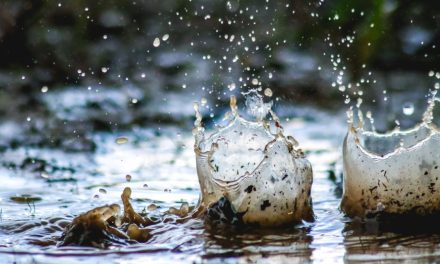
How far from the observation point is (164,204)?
4246mm

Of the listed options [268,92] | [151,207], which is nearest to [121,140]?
[268,92]

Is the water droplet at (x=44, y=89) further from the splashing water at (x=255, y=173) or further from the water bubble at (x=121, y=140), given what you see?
the splashing water at (x=255, y=173)

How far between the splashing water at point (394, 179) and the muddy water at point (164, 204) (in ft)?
0.40

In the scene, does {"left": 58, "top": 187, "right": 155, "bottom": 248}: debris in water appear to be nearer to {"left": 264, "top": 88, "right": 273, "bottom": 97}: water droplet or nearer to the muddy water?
the muddy water

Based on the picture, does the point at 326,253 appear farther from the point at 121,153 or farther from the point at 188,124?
the point at 188,124

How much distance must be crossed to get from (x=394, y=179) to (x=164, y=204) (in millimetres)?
941

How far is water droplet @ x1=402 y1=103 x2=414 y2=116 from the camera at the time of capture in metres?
6.40

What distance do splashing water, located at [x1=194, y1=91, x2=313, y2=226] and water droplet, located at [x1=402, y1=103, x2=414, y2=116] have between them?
2.49 metres

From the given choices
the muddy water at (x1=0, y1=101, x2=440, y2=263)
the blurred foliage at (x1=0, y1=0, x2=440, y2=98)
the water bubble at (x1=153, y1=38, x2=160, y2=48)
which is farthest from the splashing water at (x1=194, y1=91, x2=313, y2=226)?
the water bubble at (x1=153, y1=38, x2=160, y2=48)

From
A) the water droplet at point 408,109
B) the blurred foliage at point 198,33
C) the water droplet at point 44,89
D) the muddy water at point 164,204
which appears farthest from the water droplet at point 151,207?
the blurred foliage at point 198,33

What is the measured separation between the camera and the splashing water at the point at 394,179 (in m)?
3.84

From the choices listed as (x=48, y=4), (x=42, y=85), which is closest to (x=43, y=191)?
(x=42, y=85)

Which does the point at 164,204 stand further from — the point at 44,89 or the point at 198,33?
the point at 198,33

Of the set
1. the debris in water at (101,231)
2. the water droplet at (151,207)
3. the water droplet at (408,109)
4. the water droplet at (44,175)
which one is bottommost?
the debris in water at (101,231)
